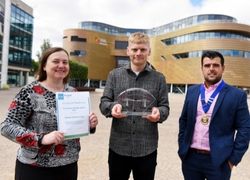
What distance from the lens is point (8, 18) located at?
54.1m

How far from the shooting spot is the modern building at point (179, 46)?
71.4 m

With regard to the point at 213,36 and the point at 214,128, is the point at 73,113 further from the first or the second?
the point at 213,36

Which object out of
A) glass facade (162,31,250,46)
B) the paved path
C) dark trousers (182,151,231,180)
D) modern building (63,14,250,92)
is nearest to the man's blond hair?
dark trousers (182,151,231,180)

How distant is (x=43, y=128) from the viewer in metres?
2.94

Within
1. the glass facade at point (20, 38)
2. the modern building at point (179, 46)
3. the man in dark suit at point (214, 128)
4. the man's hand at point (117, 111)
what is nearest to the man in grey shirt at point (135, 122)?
the man's hand at point (117, 111)

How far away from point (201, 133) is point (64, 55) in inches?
66.1

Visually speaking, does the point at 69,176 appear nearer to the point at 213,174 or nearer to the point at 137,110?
the point at 137,110

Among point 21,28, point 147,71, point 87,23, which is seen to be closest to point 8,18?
point 21,28

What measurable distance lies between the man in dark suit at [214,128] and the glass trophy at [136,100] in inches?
20.2

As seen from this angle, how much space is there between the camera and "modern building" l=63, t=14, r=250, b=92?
7138 centimetres

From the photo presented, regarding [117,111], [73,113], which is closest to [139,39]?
[117,111]

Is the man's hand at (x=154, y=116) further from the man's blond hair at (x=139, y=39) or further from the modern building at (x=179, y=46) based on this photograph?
the modern building at (x=179, y=46)

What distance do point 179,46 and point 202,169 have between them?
79572 mm

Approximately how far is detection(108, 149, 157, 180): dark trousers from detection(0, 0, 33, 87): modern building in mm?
49564
